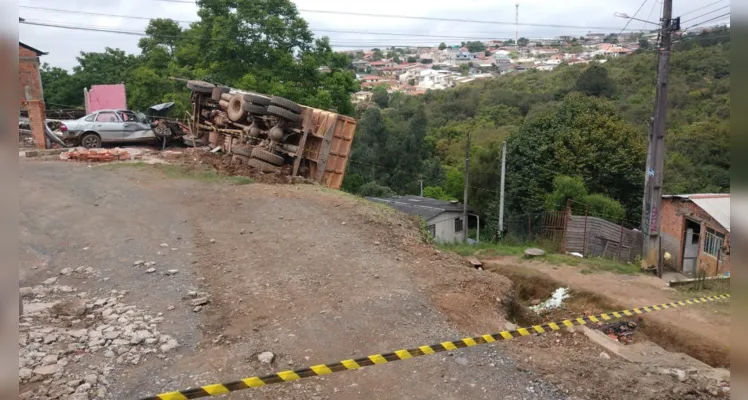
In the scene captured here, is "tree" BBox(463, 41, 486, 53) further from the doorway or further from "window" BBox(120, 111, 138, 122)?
"window" BBox(120, 111, 138, 122)

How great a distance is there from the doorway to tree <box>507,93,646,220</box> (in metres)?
6.44

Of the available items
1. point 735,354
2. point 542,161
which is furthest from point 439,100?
point 735,354

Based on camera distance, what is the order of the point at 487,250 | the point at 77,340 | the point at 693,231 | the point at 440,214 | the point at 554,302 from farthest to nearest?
the point at 440,214 → the point at 693,231 → the point at 487,250 → the point at 554,302 → the point at 77,340

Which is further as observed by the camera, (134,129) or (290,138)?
(134,129)

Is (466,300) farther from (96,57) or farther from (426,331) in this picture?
(96,57)

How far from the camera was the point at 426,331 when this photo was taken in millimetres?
6008

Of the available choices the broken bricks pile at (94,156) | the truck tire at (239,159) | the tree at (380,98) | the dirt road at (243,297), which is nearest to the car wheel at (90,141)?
the broken bricks pile at (94,156)

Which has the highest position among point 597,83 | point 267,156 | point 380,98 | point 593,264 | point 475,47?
point 475,47

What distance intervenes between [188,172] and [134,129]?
16.4ft

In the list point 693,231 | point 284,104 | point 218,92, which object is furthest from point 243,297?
point 693,231

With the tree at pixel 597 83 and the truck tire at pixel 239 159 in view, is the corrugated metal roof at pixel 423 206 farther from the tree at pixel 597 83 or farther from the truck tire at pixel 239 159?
the tree at pixel 597 83

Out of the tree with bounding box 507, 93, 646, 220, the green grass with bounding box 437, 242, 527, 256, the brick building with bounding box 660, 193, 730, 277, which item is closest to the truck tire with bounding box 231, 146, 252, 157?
the green grass with bounding box 437, 242, 527, 256

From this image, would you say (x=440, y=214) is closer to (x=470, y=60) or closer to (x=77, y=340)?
(x=77, y=340)

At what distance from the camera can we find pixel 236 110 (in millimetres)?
13977
